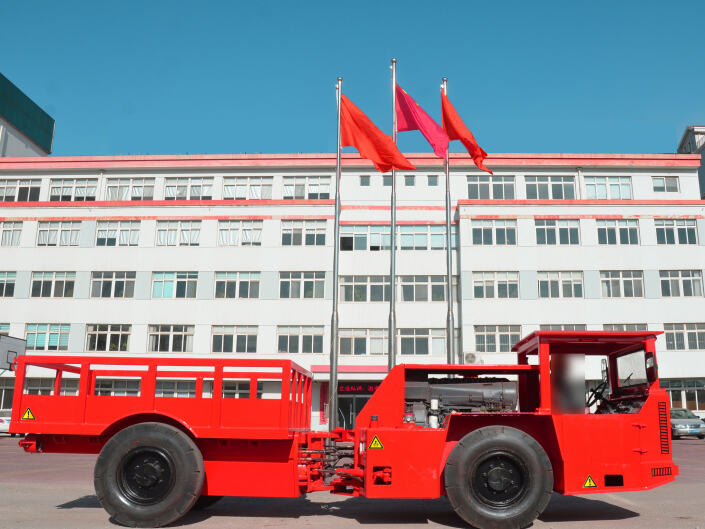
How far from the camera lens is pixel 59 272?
121 ft

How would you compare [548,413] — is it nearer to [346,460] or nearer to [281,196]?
[346,460]

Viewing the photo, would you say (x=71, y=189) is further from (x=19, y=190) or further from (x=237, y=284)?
(x=237, y=284)

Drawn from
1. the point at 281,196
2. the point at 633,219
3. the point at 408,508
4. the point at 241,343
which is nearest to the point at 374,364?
the point at 241,343

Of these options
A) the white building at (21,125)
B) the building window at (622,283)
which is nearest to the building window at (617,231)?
the building window at (622,283)

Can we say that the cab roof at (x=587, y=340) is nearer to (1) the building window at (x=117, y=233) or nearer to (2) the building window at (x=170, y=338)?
(2) the building window at (x=170, y=338)

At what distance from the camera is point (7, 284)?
37.2 metres

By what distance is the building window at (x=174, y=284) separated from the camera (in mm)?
36219

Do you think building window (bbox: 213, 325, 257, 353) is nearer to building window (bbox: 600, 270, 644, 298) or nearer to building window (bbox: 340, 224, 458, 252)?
building window (bbox: 340, 224, 458, 252)

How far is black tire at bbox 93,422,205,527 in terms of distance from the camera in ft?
26.8

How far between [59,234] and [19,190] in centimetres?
622

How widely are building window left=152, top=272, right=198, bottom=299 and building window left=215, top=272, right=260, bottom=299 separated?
1.39 metres

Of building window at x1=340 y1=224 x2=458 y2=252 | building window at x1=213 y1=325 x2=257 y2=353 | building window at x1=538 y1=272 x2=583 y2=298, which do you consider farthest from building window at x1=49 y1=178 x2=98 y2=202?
building window at x1=538 y1=272 x2=583 y2=298

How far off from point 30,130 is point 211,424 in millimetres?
54687

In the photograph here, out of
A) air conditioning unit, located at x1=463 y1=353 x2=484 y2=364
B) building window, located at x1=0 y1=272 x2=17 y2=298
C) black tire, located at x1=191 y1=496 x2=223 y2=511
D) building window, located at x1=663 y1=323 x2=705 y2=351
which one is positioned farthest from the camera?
building window, located at x1=0 y1=272 x2=17 y2=298
